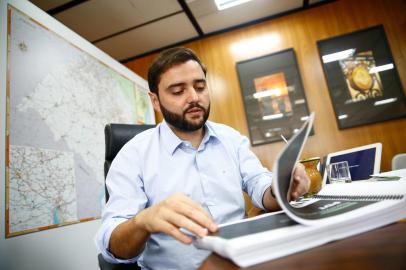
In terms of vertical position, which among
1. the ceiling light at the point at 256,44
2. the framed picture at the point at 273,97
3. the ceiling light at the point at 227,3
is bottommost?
the framed picture at the point at 273,97

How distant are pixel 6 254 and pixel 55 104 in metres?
0.93

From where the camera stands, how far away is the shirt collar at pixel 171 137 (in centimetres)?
107

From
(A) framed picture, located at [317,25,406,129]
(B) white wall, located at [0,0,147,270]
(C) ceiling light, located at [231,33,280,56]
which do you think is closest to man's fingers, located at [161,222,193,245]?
(B) white wall, located at [0,0,147,270]

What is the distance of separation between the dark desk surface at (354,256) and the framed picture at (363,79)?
8.89 ft

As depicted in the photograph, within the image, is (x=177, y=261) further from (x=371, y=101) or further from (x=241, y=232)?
(x=371, y=101)

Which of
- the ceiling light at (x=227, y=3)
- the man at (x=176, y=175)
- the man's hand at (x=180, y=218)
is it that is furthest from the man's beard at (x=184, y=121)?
the ceiling light at (x=227, y=3)

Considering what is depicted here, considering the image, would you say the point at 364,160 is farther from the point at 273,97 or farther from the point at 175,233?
the point at 273,97

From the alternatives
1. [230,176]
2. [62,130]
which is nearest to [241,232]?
[230,176]

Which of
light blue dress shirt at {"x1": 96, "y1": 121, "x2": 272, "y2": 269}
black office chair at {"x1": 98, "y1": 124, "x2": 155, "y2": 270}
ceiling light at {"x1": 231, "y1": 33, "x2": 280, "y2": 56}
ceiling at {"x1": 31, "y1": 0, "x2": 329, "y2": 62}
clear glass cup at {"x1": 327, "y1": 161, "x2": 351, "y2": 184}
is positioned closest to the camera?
light blue dress shirt at {"x1": 96, "y1": 121, "x2": 272, "y2": 269}

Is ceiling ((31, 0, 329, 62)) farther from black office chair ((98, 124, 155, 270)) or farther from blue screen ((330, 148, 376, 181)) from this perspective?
blue screen ((330, 148, 376, 181))

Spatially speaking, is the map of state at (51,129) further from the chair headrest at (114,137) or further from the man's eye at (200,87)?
the man's eye at (200,87)

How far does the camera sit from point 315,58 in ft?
9.75

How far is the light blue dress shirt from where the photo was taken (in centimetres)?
85

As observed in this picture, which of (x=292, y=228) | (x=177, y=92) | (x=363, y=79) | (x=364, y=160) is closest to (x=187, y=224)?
(x=292, y=228)
